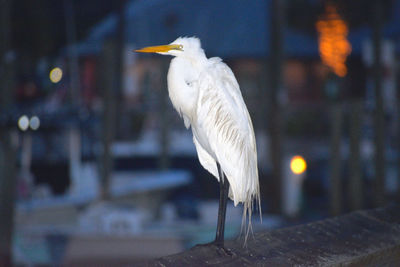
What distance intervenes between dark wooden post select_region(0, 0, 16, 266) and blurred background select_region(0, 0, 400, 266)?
0.5 inches

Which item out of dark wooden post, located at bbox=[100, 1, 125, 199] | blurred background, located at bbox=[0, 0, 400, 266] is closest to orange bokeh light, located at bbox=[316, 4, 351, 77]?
blurred background, located at bbox=[0, 0, 400, 266]

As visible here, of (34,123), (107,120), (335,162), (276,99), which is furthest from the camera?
(276,99)

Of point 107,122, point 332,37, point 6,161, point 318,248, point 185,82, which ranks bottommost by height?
point 318,248

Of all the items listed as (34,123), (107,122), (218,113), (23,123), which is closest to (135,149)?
(107,122)

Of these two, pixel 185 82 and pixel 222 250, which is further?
pixel 185 82

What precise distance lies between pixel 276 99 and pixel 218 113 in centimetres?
619

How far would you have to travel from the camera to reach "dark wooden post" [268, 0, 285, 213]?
28.5ft

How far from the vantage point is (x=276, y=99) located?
344 inches

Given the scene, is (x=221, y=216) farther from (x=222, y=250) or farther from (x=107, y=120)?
(x=107, y=120)

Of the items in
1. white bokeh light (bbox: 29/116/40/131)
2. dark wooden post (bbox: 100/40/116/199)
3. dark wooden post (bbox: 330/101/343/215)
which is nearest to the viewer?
white bokeh light (bbox: 29/116/40/131)

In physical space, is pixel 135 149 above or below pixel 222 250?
below

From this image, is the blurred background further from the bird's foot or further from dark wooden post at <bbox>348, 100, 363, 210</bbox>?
the bird's foot

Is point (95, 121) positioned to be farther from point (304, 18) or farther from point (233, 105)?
point (304, 18)

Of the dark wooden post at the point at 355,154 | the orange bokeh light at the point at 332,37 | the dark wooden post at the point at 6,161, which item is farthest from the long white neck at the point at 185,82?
the orange bokeh light at the point at 332,37
